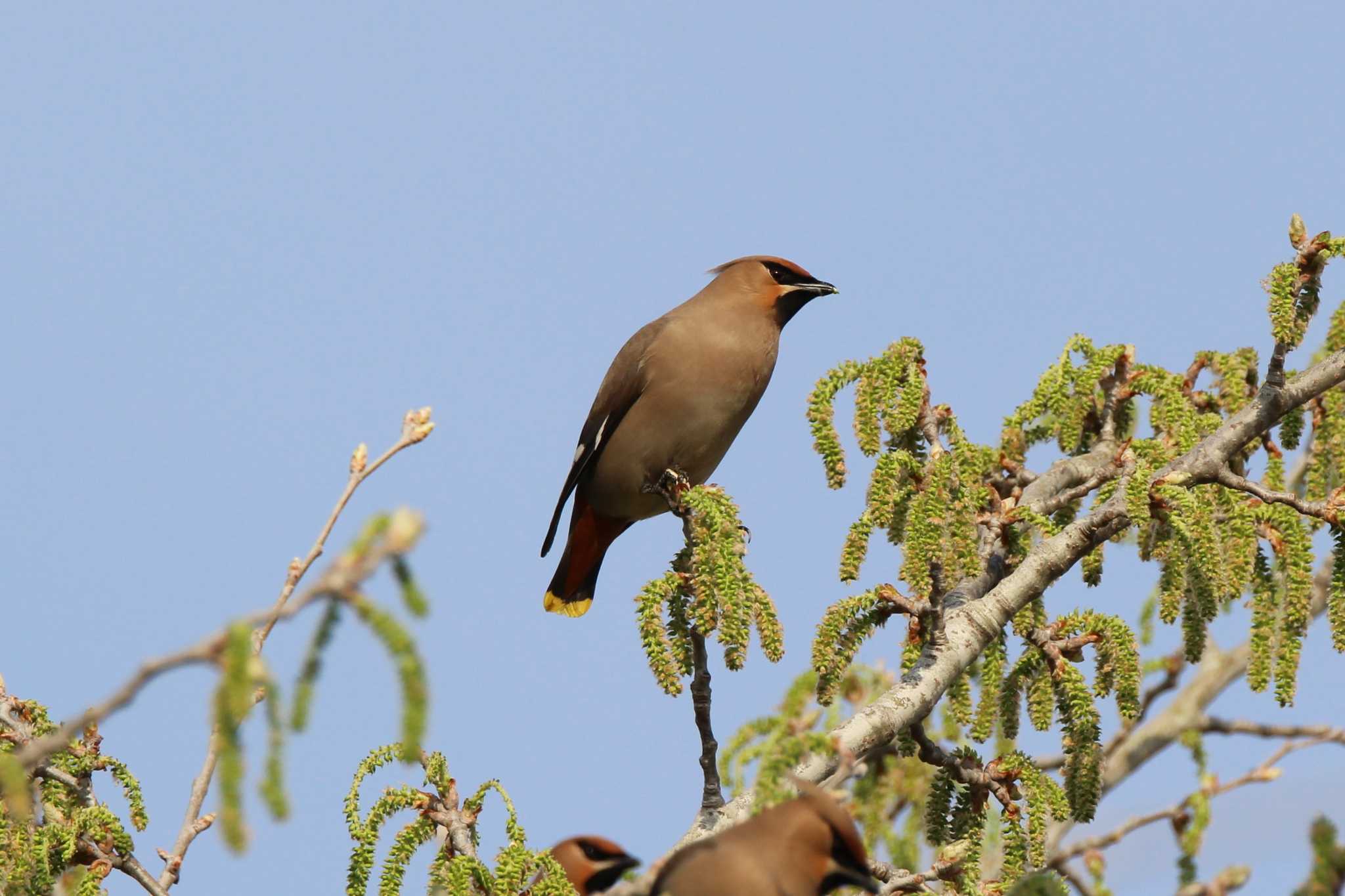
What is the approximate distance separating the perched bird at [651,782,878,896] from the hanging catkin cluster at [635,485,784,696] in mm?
398

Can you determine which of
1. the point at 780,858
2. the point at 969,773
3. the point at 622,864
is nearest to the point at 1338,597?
the point at 969,773

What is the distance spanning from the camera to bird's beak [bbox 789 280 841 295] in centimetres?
625

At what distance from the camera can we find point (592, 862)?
13.8 ft

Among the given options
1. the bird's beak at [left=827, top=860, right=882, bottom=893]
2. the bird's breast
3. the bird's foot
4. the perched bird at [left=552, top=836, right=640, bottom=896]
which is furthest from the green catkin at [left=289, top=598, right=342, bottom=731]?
the bird's breast

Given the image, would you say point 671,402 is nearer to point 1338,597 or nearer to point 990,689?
point 990,689

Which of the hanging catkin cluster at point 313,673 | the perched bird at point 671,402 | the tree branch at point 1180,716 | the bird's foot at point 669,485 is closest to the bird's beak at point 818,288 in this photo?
the perched bird at point 671,402

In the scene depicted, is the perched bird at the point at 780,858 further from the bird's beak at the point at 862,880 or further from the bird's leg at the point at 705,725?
the bird's leg at the point at 705,725

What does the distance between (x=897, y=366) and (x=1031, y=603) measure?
66cm

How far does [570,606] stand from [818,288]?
1515 mm

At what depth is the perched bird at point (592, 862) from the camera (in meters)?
4.15

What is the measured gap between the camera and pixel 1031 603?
4008 millimetres

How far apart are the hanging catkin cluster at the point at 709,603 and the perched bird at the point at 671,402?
7.13 feet

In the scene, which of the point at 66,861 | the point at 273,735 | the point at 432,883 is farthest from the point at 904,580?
the point at 273,735

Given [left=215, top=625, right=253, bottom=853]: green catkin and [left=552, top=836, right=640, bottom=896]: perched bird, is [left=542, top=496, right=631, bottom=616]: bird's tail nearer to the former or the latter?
[left=552, top=836, right=640, bottom=896]: perched bird
